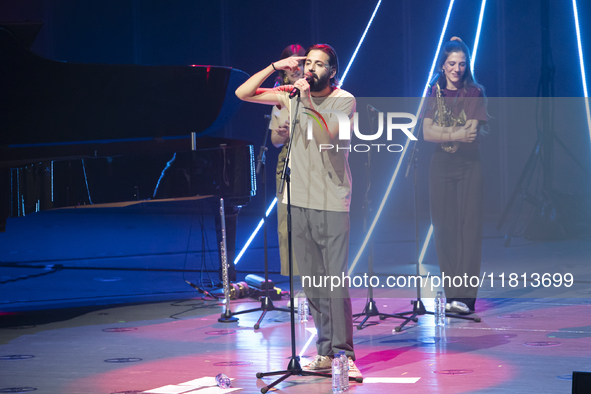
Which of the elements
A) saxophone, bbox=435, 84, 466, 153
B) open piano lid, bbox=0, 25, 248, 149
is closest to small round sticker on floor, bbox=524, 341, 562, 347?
saxophone, bbox=435, 84, 466, 153

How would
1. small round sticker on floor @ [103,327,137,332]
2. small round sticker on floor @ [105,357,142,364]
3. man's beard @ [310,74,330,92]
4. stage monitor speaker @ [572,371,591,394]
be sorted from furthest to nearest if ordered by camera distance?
1. small round sticker on floor @ [103,327,137,332]
2. small round sticker on floor @ [105,357,142,364]
3. man's beard @ [310,74,330,92]
4. stage monitor speaker @ [572,371,591,394]

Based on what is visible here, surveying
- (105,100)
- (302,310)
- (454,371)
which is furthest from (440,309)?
(105,100)

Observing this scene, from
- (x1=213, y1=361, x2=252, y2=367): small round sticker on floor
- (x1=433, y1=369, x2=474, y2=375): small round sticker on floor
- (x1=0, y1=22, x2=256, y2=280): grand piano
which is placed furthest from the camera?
(x1=0, y1=22, x2=256, y2=280): grand piano

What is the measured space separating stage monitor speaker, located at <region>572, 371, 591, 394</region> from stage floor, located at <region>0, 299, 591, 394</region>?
3.26 ft

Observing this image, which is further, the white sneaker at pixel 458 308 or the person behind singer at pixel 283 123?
the white sneaker at pixel 458 308

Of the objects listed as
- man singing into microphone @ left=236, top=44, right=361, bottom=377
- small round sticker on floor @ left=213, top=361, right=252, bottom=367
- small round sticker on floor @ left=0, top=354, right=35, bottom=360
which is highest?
man singing into microphone @ left=236, top=44, right=361, bottom=377

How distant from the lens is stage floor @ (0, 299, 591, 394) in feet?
9.53

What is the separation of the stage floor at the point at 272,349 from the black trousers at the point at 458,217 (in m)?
0.27

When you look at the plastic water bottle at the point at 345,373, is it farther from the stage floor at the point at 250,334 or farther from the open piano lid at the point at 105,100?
the open piano lid at the point at 105,100

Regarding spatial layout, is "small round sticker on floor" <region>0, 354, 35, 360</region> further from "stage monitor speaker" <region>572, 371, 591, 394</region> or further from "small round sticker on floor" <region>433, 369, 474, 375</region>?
"stage monitor speaker" <region>572, 371, 591, 394</region>

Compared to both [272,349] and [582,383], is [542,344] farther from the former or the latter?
[582,383]

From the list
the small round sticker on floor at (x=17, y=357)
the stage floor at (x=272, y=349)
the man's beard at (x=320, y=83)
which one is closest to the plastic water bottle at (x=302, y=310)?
the stage floor at (x=272, y=349)

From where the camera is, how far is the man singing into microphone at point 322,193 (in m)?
2.88

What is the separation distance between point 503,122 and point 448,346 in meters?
5.79
